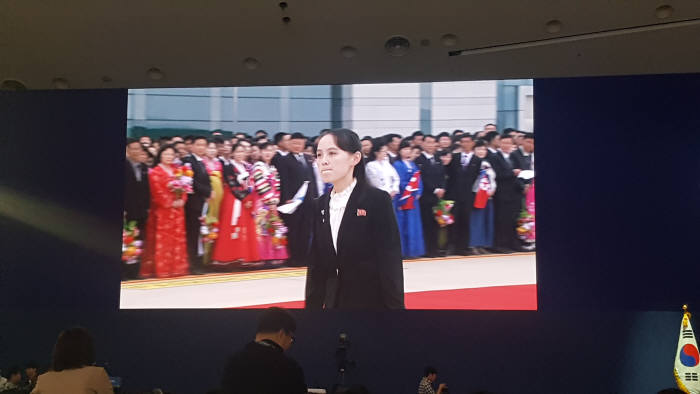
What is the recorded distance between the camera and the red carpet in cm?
633

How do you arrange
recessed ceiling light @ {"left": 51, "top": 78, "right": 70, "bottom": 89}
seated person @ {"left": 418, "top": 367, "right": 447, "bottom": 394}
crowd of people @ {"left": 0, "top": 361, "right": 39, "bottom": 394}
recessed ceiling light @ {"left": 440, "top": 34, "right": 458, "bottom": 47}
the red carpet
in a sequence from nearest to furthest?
crowd of people @ {"left": 0, "top": 361, "right": 39, "bottom": 394}, seated person @ {"left": 418, "top": 367, "right": 447, "bottom": 394}, recessed ceiling light @ {"left": 440, "top": 34, "right": 458, "bottom": 47}, the red carpet, recessed ceiling light @ {"left": 51, "top": 78, "right": 70, "bottom": 89}

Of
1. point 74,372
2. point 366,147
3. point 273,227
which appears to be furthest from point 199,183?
point 74,372

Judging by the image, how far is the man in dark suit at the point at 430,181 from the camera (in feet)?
21.7

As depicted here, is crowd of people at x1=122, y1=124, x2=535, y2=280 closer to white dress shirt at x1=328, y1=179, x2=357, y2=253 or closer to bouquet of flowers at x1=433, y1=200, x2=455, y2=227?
bouquet of flowers at x1=433, y1=200, x2=455, y2=227

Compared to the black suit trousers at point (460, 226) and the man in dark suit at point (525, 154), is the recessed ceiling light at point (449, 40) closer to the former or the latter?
the man in dark suit at point (525, 154)

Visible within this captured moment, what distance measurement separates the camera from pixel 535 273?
6.42 meters

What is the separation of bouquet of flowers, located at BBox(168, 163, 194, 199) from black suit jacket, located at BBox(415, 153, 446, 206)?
2322 mm

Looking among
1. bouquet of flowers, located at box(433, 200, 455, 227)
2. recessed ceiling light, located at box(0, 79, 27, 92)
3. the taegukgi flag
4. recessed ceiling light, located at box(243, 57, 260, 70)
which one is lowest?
the taegukgi flag

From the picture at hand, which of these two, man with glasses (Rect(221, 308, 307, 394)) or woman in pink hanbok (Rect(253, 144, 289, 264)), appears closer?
man with glasses (Rect(221, 308, 307, 394))

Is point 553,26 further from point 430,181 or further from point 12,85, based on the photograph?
point 12,85

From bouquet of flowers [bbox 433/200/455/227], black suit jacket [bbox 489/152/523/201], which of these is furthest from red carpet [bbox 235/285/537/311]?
black suit jacket [bbox 489/152/523/201]

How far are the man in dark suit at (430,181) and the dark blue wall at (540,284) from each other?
0.93m

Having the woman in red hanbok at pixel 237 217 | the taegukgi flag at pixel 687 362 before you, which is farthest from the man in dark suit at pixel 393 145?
the taegukgi flag at pixel 687 362

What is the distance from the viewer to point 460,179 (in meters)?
6.64
